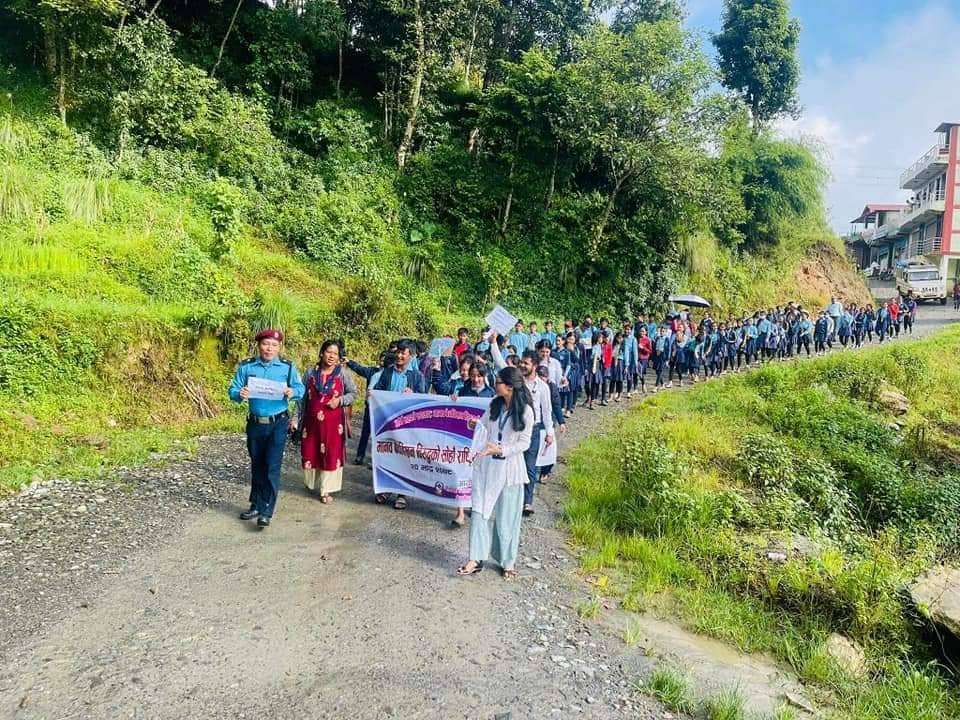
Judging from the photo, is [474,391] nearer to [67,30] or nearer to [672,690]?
[672,690]

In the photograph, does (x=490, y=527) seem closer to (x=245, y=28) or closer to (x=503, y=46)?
(x=245, y=28)

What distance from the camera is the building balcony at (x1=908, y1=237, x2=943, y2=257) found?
43125 millimetres

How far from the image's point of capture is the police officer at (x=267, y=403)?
6016 mm

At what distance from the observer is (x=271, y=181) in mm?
17672

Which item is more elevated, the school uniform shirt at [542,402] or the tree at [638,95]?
the tree at [638,95]

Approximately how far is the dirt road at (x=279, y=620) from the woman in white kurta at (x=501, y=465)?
1.45 ft

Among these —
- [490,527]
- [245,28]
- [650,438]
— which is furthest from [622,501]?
[245,28]

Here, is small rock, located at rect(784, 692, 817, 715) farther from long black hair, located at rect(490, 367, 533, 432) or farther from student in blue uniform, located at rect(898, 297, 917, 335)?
Answer: student in blue uniform, located at rect(898, 297, 917, 335)

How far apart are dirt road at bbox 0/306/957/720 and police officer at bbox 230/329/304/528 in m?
0.76

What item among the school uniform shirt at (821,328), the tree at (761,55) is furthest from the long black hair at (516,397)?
the tree at (761,55)

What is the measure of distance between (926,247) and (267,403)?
2082 inches

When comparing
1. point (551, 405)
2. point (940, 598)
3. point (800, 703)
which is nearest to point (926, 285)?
point (940, 598)

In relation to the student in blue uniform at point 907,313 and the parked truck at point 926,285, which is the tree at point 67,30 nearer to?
the student in blue uniform at point 907,313

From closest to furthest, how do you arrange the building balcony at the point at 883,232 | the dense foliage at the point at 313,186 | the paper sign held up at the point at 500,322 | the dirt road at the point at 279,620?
1. the dirt road at the point at 279,620
2. the dense foliage at the point at 313,186
3. the paper sign held up at the point at 500,322
4. the building balcony at the point at 883,232
